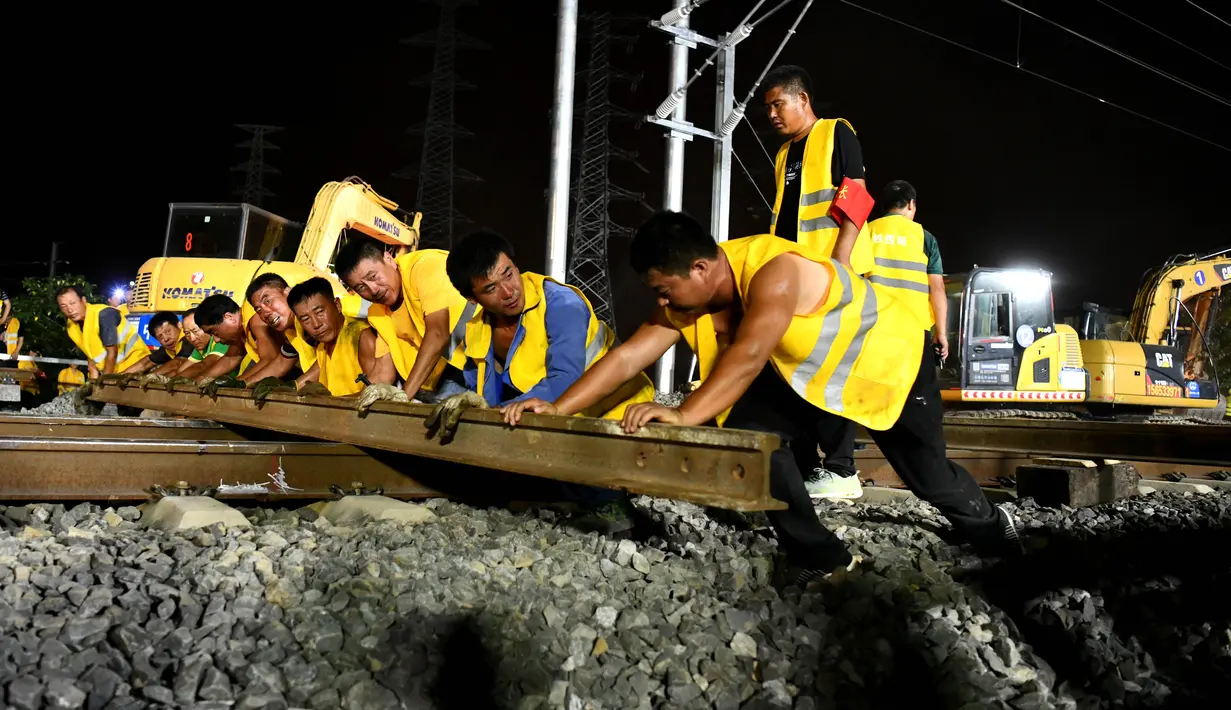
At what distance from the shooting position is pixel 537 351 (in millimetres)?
4070

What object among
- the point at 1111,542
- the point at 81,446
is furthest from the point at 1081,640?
the point at 81,446

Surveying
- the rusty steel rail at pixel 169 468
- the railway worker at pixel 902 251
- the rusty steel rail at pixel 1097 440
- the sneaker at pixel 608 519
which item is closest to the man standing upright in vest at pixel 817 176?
the railway worker at pixel 902 251

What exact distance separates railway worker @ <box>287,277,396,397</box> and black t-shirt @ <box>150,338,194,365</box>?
4283 mm

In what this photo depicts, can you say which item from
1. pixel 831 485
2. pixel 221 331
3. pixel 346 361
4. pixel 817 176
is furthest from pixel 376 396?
pixel 221 331

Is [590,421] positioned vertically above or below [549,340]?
below

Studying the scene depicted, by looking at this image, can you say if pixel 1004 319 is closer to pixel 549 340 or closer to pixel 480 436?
pixel 549 340

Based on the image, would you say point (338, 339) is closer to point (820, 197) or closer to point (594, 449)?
point (820, 197)

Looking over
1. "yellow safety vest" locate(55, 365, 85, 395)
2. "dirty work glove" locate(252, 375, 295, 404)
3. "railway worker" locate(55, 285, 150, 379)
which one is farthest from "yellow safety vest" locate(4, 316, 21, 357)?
"dirty work glove" locate(252, 375, 295, 404)

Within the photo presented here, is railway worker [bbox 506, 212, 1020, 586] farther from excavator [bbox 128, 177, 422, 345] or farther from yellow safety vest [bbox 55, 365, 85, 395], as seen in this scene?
yellow safety vest [bbox 55, 365, 85, 395]

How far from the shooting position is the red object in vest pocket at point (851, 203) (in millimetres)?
3541

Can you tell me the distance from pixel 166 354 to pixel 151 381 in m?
2.91

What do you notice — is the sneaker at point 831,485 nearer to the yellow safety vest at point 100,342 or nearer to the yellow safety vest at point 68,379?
→ the yellow safety vest at point 100,342

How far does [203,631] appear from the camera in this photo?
6.84ft

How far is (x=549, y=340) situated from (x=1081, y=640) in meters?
2.40
